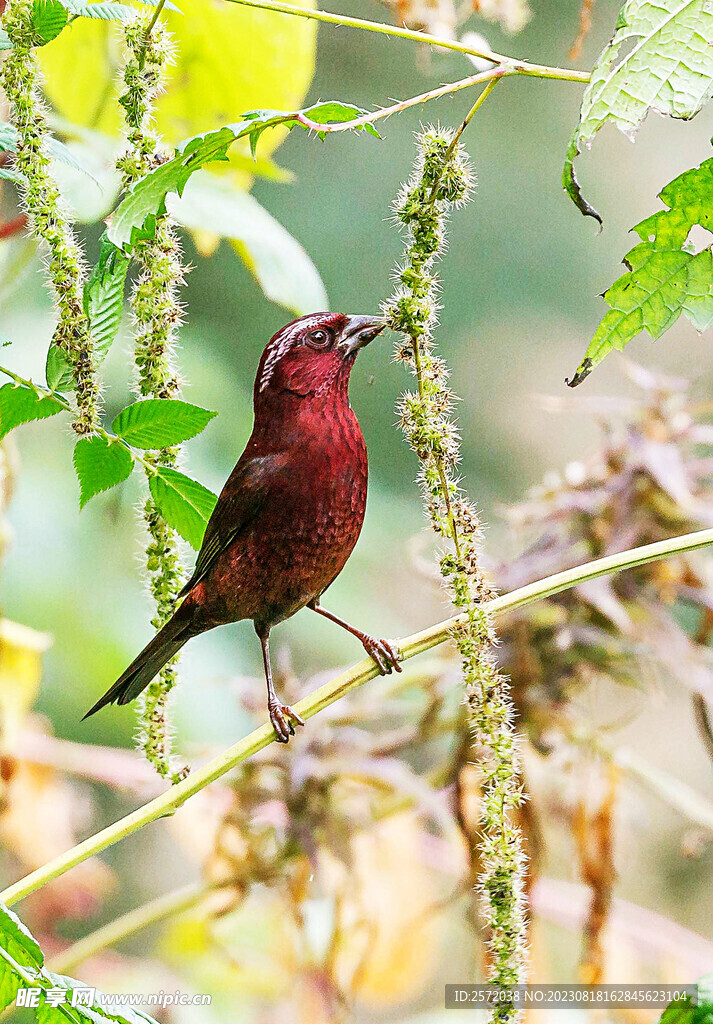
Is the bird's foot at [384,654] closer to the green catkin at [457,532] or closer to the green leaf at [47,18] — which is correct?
the green catkin at [457,532]

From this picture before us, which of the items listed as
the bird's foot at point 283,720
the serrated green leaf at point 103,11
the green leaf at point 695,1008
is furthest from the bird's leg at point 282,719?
the serrated green leaf at point 103,11

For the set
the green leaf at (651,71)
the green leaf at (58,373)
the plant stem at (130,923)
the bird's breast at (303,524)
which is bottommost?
the plant stem at (130,923)

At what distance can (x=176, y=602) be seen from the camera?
552mm

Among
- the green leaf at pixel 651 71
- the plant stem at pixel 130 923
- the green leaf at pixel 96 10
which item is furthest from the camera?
the plant stem at pixel 130 923

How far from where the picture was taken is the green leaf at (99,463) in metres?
0.49

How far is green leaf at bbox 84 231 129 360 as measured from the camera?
1.53ft

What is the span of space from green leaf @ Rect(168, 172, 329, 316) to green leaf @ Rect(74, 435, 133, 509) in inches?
10.1

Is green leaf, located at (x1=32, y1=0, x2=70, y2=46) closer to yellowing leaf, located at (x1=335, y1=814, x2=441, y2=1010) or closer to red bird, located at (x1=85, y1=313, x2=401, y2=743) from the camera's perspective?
red bird, located at (x1=85, y1=313, x2=401, y2=743)

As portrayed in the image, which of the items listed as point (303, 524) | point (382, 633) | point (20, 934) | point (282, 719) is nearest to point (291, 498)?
point (303, 524)

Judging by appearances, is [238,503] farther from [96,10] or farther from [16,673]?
[16,673]

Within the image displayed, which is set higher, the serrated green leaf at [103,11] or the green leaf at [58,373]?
the serrated green leaf at [103,11]

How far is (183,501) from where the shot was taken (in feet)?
1.71

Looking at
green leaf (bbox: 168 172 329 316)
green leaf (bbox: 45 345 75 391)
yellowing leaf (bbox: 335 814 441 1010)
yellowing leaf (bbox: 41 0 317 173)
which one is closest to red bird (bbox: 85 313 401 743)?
green leaf (bbox: 45 345 75 391)

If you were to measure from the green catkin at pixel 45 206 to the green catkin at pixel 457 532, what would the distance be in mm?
159
